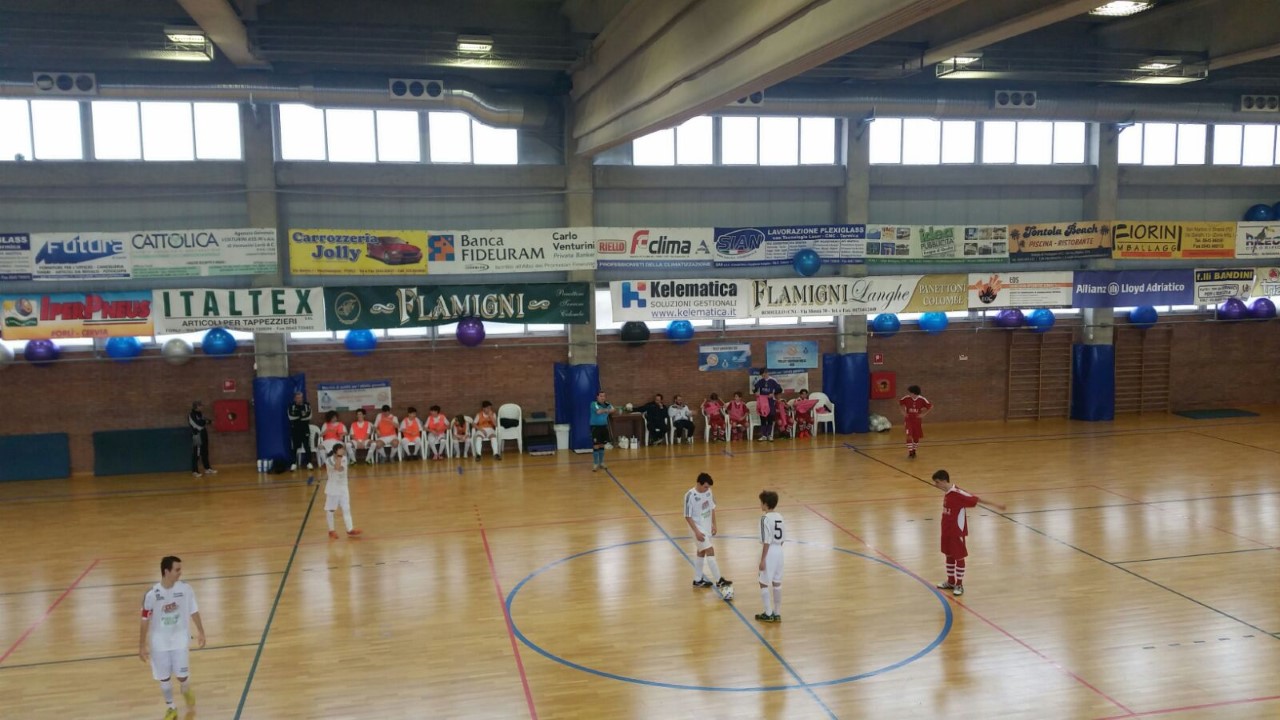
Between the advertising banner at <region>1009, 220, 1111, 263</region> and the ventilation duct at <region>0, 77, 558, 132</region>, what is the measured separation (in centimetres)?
1367

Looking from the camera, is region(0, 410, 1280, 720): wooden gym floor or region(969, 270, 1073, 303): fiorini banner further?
region(969, 270, 1073, 303): fiorini banner

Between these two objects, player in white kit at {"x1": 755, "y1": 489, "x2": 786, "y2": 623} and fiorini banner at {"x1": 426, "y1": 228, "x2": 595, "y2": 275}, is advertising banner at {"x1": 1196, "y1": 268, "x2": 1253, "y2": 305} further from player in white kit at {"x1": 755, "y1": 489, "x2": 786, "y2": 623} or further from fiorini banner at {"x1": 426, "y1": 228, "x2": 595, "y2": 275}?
player in white kit at {"x1": 755, "y1": 489, "x2": 786, "y2": 623}

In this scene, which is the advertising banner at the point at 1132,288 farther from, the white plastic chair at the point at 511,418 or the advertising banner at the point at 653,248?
the white plastic chair at the point at 511,418

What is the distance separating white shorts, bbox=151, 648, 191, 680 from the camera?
8086mm

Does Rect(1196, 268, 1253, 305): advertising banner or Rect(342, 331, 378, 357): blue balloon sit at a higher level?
Rect(1196, 268, 1253, 305): advertising banner

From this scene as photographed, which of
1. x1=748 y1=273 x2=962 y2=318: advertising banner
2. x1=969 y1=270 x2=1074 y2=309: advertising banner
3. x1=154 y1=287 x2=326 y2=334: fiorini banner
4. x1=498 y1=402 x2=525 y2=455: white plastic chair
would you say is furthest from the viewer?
x1=969 y1=270 x2=1074 y2=309: advertising banner

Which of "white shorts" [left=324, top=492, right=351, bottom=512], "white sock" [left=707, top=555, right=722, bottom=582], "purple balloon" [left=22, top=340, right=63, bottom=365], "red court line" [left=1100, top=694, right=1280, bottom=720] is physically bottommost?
"red court line" [left=1100, top=694, right=1280, bottom=720]

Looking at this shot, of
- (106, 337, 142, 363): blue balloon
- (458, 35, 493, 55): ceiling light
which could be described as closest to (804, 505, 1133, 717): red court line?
(458, 35, 493, 55): ceiling light

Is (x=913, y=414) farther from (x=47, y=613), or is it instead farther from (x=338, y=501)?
(x=47, y=613)

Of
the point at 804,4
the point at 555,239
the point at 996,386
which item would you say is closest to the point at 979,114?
the point at 996,386

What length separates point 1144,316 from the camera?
24.0 m

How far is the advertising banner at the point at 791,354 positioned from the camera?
2291cm

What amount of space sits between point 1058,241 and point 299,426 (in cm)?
1964

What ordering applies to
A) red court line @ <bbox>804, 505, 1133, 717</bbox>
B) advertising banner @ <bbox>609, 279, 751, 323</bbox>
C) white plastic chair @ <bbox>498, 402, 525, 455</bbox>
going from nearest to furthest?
1. red court line @ <bbox>804, 505, 1133, 717</bbox>
2. advertising banner @ <bbox>609, 279, 751, 323</bbox>
3. white plastic chair @ <bbox>498, 402, 525, 455</bbox>
